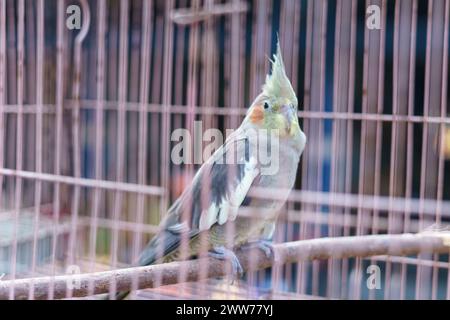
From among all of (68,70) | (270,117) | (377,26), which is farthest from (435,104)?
(68,70)

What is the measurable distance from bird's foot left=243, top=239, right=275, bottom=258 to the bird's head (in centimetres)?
24

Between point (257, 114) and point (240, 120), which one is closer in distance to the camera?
point (257, 114)

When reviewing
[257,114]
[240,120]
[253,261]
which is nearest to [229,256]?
[253,261]

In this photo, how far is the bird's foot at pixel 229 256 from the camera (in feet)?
4.37

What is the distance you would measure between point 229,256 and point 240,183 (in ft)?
0.50

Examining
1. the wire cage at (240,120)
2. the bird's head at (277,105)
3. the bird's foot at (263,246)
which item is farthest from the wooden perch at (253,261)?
the wire cage at (240,120)

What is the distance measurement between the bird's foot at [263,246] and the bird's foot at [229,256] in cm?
6

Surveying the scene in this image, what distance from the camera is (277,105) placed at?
1.38 m

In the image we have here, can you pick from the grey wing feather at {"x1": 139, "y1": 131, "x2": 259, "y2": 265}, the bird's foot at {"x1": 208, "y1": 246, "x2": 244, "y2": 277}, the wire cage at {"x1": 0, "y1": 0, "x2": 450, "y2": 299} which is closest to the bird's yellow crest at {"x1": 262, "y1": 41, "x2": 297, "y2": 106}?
the grey wing feather at {"x1": 139, "y1": 131, "x2": 259, "y2": 265}

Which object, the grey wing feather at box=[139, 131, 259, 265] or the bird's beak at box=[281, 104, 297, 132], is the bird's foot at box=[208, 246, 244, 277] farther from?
the bird's beak at box=[281, 104, 297, 132]

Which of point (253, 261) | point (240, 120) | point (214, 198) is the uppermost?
point (240, 120)

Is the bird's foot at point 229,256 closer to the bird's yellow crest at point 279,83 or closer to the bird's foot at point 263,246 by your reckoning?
the bird's foot at point 263,246

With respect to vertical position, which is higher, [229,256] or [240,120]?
[240,120]

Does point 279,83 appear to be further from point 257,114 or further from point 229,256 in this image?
point 229,256
